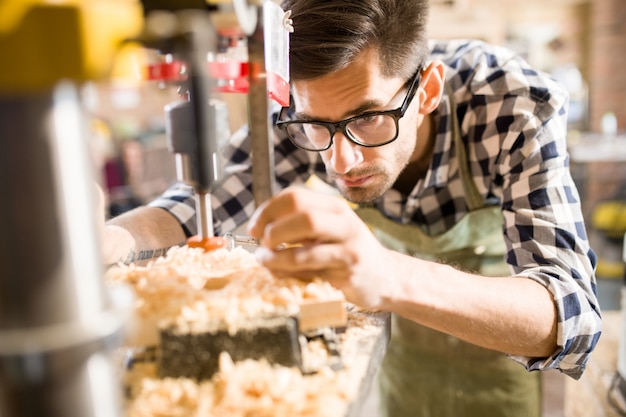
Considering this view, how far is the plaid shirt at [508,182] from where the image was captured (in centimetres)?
98

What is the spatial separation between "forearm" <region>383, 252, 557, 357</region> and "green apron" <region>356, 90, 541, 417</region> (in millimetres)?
483

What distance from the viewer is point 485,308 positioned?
2.92ft

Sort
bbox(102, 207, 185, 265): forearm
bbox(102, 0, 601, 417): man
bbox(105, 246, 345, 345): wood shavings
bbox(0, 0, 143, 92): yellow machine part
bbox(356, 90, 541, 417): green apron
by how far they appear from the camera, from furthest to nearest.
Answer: bbox(356, 90, 541, 417): green apron, bbox(102, 207, 185, 265): forearm, bbox(102, 0, 601, 417): man, bbox(105, 246, 345, 345): wood shavings, bbox(0, 0, 143, 92): yellow machine part

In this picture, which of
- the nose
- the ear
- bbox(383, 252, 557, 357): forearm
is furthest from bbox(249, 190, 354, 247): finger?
the ear

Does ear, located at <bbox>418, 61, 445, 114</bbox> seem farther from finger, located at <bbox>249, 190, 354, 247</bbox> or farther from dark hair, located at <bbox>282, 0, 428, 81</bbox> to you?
finger, located at <bbox>249, 190, 354, 247</bbox>

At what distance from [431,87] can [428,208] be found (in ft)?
1.14

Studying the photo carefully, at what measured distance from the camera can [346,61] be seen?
1.09 m

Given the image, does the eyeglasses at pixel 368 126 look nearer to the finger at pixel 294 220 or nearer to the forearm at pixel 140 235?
the forearm at pixel 140 235

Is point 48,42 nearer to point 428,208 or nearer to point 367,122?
point 367,122

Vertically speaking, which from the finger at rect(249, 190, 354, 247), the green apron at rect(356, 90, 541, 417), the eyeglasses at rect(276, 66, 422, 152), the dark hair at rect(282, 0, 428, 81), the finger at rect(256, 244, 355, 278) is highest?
the dark hair at rect(282, 0, 428, 81)

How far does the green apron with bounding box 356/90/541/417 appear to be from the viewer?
4.62 feet

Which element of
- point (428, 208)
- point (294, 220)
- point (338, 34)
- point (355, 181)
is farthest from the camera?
point (428, 208)

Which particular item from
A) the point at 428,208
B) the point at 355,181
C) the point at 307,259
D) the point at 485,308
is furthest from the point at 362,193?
the point at 307,259

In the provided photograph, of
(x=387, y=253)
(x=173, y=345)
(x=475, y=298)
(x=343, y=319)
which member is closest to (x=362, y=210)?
(x=475, y=298)
